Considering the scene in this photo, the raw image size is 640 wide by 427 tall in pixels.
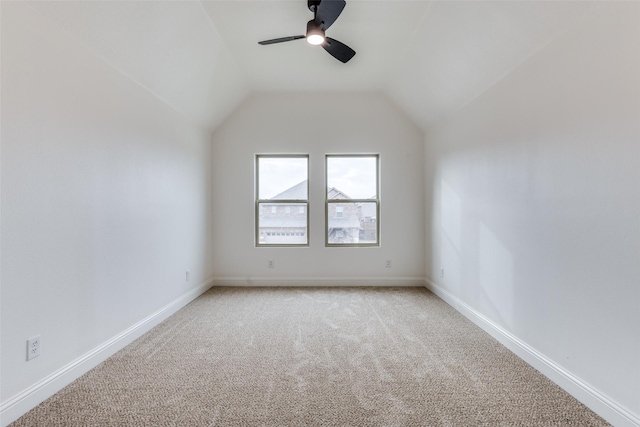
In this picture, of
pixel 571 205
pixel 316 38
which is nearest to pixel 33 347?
pixel 316 38

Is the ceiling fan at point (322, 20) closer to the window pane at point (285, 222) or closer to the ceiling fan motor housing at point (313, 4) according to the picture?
the ceiling fan motor housing at point (313, 4)

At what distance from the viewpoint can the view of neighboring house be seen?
4219mm

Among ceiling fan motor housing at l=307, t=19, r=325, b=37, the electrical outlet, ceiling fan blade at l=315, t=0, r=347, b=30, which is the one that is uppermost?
ceiling fan blade at l=315, t=0, r=347, b=30

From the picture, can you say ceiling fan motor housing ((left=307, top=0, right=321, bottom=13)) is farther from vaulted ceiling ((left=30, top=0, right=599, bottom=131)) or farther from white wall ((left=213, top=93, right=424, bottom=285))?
white wall ((left=213, top=93, right=424, bottom=285))

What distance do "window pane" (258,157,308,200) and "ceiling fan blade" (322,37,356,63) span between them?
6.02 feet

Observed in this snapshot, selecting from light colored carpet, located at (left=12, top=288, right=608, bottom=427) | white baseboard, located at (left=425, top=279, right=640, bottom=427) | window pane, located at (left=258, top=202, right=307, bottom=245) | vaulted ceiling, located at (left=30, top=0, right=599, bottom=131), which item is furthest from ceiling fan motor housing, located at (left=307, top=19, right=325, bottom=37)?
white baseboard, located at (left=425, top=279, right=640, bottom=427)

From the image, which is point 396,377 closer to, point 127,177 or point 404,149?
point 127,177

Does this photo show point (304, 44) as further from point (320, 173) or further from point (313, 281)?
point (313, 281)

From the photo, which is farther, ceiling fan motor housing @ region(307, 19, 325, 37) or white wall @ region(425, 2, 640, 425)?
ceiling fan motor housing @ region(307, 19, 325, 37)

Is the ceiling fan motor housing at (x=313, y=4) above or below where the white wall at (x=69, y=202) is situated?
above

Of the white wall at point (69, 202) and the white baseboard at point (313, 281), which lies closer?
the white wall at point (69, 202)

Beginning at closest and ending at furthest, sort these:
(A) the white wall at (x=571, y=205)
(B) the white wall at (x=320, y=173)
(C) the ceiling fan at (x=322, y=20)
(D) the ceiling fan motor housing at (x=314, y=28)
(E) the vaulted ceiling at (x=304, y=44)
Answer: (A) the white wall at (x=571, y=205) → (E) the vaulted ceiling at (x=304, y=44) → (C) the ceiling fan at (x=322, y=20) → (D) the ceiling fan motor housing at (x=314, y=28) → (B) the white wall at (x=320, y=173)

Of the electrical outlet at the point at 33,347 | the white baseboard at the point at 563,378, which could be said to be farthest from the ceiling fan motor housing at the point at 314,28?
the white baseboard at the point at 563,378

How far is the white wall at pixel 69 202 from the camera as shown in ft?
4.93
